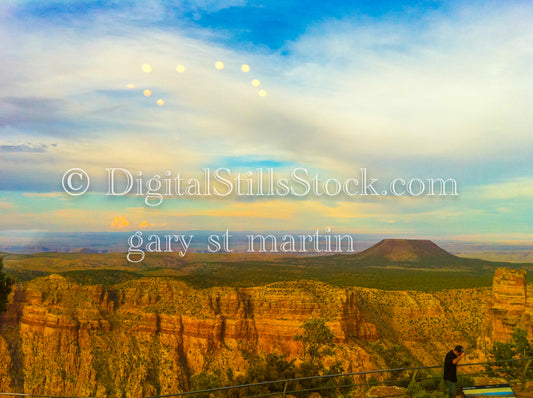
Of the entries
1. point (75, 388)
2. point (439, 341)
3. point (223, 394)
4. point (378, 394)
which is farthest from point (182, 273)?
point (378, 394)

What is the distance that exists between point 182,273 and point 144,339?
20330mm

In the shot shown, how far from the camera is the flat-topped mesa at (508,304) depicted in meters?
52.8

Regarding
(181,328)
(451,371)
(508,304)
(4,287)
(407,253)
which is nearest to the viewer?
(451,371)

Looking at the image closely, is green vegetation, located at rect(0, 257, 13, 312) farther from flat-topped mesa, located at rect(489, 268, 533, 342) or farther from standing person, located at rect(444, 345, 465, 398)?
flat-topped mesa, located at rect(489, 268, 533, 342)

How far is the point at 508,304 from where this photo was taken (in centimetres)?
5469

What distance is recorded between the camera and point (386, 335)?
73.5 m

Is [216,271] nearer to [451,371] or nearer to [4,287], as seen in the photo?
[4,287]

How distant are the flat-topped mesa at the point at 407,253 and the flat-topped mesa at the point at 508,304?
99679mm

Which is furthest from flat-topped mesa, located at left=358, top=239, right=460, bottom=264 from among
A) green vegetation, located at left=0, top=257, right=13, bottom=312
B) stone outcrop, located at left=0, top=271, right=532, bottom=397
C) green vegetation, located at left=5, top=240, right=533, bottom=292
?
green vegetation, located at left=0, top=257, right=13, bottom=312

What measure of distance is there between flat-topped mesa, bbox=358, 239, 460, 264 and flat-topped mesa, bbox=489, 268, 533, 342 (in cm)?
9968

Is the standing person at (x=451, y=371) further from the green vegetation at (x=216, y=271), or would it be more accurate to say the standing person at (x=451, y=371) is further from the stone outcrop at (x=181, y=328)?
the green vegetation at (x=216, y=271)

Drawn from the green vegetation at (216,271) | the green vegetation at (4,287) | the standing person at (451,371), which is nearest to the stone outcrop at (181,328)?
the green vegetation at (216,271)

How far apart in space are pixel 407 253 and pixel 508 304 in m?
113

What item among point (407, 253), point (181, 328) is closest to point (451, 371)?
point (181, 328)
